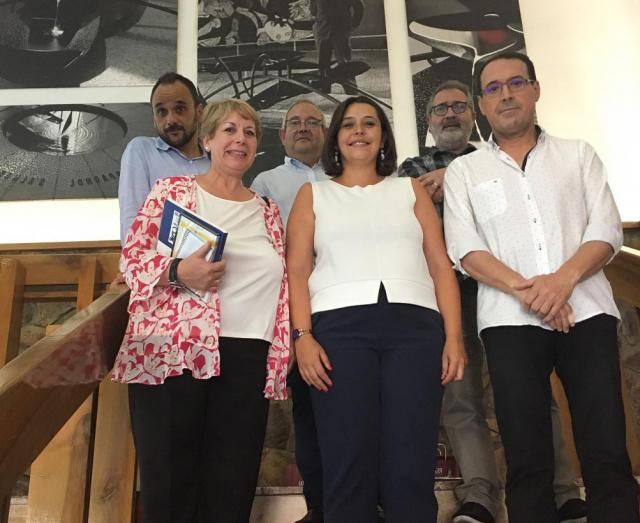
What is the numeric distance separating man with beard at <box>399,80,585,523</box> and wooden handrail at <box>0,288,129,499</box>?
1.09 meters

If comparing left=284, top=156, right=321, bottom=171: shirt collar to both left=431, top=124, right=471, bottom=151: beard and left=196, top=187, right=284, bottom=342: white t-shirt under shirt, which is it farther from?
left=196, top=187, right=284, bottom=342: white t-shirt under shirt

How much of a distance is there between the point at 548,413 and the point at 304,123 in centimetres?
160

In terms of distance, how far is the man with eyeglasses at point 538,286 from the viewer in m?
1.47

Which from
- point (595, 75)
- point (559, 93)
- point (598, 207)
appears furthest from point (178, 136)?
point (595, 75)

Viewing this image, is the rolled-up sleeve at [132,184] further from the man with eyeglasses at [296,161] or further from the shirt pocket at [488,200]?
the shirt pocket at [488,200]

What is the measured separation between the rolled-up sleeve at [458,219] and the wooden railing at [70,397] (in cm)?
52

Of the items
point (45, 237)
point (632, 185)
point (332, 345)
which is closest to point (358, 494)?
point (332, 345)

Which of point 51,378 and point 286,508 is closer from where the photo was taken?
point 51,378

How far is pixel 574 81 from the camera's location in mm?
3559

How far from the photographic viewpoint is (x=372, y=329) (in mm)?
A: 1552

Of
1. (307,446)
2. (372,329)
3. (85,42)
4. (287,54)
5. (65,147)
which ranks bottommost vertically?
(307,446)

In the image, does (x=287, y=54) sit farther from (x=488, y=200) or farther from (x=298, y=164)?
(x=488, y=200)

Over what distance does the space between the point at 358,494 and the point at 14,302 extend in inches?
75.2

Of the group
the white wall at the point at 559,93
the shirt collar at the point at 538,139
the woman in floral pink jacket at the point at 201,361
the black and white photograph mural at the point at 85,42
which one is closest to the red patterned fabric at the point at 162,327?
the woman in floral pink jacket at the point at 201,361
